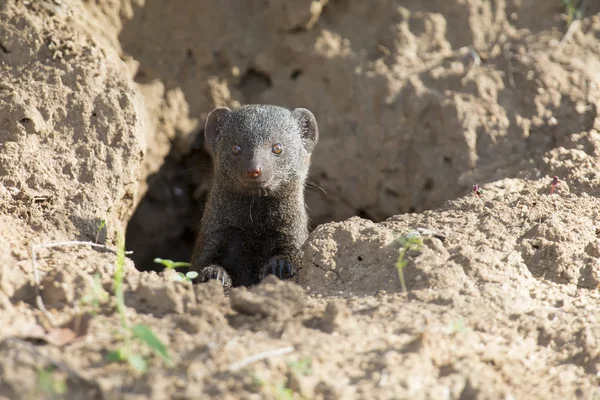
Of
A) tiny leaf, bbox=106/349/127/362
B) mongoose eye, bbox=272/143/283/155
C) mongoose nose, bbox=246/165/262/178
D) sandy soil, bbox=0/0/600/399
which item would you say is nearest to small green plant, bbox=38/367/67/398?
sandy soil, bbox=0/0/600/399

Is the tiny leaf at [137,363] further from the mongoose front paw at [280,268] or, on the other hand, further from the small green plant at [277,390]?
the mongoose front paw at [280,268]

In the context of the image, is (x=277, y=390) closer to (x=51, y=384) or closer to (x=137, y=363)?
(x=137, y=363)

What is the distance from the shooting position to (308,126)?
494 cm

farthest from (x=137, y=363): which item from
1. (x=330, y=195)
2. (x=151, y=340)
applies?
(x=330, y=195)

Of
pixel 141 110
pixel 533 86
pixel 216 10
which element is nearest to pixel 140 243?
pixel 141 110

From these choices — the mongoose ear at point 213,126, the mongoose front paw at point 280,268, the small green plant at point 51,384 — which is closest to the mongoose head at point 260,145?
the mongoose ear at point 213,126

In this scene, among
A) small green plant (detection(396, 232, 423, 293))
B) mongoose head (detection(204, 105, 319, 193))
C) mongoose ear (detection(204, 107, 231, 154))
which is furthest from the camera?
mongoose ear (detection(204, 107, 231, 154))

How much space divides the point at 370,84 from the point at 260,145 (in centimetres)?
153

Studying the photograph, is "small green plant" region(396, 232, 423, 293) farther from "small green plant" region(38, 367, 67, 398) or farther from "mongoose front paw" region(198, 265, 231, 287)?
"small green plant" region(38, 367, 67, 398)

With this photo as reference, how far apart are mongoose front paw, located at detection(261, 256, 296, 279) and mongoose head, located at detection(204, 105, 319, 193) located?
0.51 metres

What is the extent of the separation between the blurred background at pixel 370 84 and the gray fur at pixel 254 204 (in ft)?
3.60

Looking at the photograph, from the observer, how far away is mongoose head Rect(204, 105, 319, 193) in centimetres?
428

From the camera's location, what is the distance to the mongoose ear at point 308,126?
4898 millimetres

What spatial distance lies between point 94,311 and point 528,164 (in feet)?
10.8
